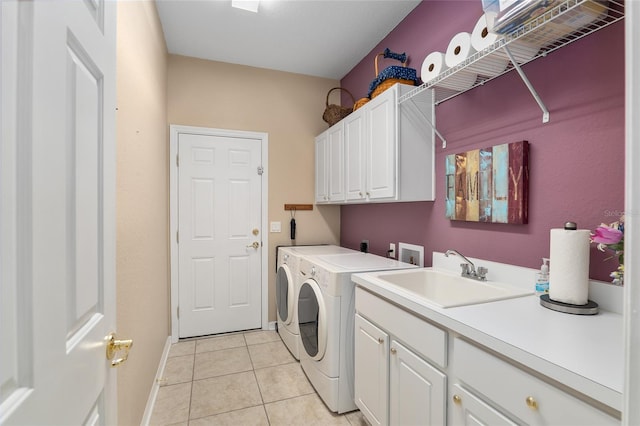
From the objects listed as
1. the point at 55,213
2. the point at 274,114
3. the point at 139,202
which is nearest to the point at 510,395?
the point at 55,213

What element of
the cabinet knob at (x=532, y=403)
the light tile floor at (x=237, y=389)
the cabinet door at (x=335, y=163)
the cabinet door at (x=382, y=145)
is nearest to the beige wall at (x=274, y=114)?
the cabinet door at (x=335, y=163)

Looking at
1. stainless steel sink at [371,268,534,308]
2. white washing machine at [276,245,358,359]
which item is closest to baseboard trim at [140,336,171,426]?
white washing machine at [276,245,358,359]

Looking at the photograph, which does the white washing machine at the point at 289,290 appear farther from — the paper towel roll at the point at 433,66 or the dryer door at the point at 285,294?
the paper towel roll at the point at 433,66

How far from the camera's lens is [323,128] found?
11.5 feet

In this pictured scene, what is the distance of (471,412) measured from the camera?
1.02 meters

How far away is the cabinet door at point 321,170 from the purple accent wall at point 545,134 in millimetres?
1191

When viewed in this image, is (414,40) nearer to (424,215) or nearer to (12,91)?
(424,215)

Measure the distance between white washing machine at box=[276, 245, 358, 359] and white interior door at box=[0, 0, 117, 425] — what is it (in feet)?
6.06

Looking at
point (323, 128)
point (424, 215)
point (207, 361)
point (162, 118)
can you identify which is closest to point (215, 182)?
point (162, 118)

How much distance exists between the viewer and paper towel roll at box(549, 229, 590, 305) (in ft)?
3.73

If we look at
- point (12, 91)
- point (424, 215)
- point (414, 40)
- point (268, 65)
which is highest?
point (268, 65)

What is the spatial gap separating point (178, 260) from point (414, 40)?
9.29 ft

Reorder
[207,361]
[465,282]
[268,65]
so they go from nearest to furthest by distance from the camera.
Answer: [465,282]
[207,361]
[268,65]

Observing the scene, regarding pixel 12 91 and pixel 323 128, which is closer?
pixel 12 91
